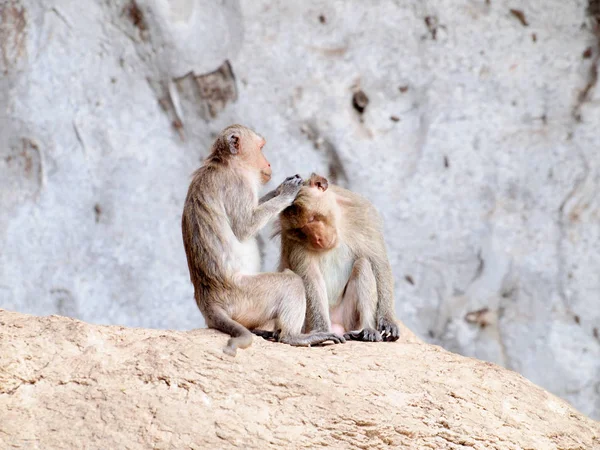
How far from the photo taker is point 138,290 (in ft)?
28.4

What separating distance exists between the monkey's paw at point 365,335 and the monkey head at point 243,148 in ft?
3.82

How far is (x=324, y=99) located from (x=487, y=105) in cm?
162

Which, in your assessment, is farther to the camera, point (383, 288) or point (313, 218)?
point (383, 288)

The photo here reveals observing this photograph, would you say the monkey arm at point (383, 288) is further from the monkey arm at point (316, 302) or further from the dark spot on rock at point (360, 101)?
the dark spot on rock at point (360, 101)

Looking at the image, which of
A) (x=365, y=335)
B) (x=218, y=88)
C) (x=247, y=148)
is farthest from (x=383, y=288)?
(x=218, y=88)

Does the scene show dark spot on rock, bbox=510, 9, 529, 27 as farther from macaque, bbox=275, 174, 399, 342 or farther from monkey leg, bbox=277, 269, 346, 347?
monkey leg, bbox=277, 269, 346, 347

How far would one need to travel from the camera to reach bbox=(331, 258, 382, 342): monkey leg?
6.23 meters

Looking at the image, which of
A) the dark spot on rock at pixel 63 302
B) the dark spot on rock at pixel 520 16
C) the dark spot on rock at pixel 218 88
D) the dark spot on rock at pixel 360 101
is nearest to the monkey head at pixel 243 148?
the dark spot on rock at pixel 218 88

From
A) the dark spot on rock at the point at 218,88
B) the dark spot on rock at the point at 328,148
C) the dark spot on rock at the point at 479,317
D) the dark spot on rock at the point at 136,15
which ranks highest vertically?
the dark spot on rock at the point at 136,15

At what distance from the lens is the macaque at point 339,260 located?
6.12m

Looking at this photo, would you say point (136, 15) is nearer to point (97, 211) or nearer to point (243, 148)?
point (97, 211)

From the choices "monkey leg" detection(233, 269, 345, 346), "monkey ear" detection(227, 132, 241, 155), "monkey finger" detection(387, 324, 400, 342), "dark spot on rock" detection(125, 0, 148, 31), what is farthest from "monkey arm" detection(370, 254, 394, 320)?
"dark spot on rock" detection(125, 0, 148, 31)

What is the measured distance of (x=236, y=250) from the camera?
5797 millimetres

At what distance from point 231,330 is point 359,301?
1.27 m
